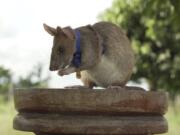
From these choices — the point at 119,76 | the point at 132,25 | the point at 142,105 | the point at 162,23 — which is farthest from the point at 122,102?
the point at 132,25

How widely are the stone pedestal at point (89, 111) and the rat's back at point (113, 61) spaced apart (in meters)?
0.33

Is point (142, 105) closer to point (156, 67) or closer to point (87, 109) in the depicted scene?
point (87, 109)

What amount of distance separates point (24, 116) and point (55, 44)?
1.62ft

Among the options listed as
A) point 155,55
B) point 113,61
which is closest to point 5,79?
point 155,55

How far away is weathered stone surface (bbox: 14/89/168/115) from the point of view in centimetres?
405

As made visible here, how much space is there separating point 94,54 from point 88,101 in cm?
45

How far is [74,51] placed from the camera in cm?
432

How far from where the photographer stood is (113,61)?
4457 millimetres

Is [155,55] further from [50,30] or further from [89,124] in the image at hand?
[89,124]

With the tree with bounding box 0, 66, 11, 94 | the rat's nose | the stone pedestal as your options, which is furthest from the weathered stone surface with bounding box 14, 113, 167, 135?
the tree with bounding box 0, 66, 11, 94

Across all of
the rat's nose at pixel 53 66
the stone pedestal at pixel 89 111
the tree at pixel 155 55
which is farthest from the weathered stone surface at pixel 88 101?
the tree at pixel 155 55

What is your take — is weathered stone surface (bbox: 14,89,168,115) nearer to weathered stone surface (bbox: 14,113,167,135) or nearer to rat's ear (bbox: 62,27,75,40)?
weathered stone surface (bbox: 14,113,167,135)

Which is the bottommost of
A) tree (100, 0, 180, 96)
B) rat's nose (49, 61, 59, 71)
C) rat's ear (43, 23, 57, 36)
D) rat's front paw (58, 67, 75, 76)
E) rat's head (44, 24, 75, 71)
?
rat's front paw (58, 67, 75, 76)

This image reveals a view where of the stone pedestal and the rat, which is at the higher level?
the rat
